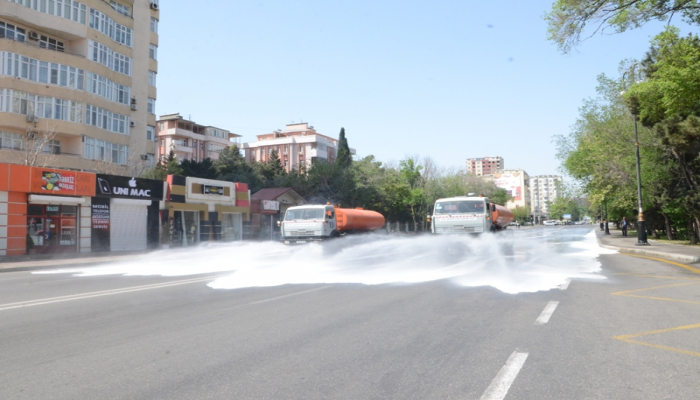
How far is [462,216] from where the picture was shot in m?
23.2

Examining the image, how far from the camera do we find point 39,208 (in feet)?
84.9

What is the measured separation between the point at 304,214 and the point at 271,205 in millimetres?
21172

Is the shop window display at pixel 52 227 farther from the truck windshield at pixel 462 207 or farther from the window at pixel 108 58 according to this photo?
the truck windshield at pixel 462 207

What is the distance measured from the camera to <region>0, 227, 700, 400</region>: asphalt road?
4430 mm

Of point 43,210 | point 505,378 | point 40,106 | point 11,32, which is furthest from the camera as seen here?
point 40,106

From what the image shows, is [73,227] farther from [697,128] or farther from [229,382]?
[697,128]

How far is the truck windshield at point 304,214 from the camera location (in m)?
24.1

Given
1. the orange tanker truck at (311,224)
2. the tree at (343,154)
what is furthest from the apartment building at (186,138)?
the orange tanker truck at (311,224)

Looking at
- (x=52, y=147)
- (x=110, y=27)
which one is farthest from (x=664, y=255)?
(x=110, y=27)

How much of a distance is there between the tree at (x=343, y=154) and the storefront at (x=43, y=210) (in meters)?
37.2

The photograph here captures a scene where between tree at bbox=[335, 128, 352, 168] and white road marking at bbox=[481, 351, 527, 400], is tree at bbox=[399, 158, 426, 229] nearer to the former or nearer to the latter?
tree at bbox=[335, 128, 352, 168]

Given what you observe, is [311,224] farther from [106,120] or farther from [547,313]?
[106,120]

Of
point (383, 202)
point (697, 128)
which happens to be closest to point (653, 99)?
point (697, 128)

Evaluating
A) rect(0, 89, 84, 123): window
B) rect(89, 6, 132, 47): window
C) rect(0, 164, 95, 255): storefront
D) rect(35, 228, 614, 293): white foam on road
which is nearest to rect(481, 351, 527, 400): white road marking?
rect(35, 228, 614, 293): white foam on road
